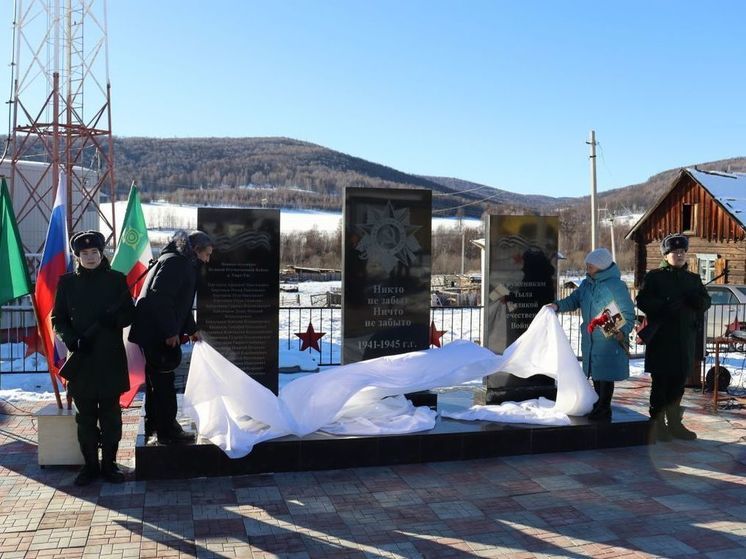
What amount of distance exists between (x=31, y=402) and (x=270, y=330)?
111 inches

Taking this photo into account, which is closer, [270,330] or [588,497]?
[588,497]

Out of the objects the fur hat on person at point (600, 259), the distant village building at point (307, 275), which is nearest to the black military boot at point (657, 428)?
the fur hat on person at point (600, 259)

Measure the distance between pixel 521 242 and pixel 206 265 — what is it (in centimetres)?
341

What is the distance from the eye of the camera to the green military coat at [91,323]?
17.2 ft

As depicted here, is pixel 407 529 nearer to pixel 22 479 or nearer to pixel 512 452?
pixel 512 452

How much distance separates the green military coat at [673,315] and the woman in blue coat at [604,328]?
1.08ft

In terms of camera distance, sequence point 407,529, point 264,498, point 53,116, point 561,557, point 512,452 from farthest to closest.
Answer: point 53,116, point 512,452, point 264,498, point 407,529, point 561,557

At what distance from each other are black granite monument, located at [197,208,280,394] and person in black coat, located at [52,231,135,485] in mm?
2491

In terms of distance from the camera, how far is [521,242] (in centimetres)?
803

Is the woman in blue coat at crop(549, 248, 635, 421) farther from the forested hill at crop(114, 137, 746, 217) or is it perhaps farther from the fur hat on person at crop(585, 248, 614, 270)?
the forested hill at crop(114, 137, 746, 217)

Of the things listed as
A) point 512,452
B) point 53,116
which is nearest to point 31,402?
point 512,452

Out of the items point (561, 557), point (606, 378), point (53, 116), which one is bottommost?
point (561, 557)

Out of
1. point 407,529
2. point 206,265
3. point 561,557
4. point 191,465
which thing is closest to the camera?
point 561,557

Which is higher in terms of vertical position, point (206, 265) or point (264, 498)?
point (206, 265)
